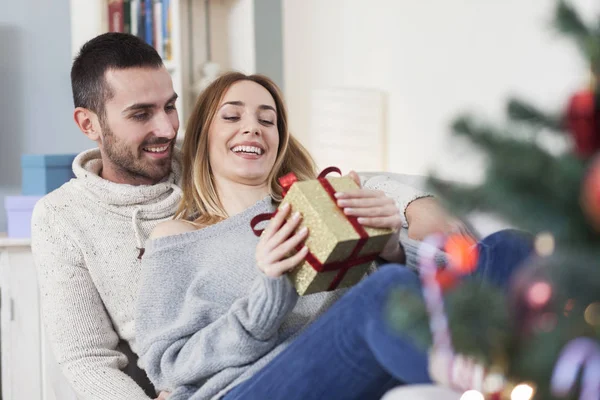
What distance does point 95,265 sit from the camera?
5.26 feet

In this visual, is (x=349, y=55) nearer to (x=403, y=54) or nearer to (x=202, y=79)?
(x=403, y=54)

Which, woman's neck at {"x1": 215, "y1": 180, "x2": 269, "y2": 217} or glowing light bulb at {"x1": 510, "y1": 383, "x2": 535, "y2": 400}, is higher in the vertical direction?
glowing light bulb at {"x1": 510, "y1": 383, "x2": 535, "y2": 400}

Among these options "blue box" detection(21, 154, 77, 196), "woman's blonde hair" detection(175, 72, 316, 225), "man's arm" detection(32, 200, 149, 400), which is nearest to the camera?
"man's arm" detection(32, 200, 149, 400)

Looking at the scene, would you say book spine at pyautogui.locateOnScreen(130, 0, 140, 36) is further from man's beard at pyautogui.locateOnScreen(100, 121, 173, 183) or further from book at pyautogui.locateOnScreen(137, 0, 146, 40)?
man's beard at pyautogui.locateOnScreen(100, 121, 173, 183)

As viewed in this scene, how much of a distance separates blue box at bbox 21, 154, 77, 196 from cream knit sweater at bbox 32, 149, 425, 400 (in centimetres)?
50

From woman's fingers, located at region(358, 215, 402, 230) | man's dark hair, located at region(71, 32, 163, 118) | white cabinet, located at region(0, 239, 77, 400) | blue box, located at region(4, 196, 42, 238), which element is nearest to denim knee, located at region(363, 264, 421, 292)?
woman's fingers, located at region(358, 215, 402, 230)

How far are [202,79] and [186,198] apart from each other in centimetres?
154

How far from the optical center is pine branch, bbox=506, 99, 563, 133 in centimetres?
53

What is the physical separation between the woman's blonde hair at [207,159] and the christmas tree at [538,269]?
3.45 feet

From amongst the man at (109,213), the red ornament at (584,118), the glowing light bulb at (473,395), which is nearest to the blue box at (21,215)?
the man at (109,213)

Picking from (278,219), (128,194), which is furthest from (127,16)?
(278,219)

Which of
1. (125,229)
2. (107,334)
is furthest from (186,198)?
(107,334)

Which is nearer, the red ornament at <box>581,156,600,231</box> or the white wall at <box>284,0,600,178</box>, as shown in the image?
the red ornament at <box>581,156,600,231</box>

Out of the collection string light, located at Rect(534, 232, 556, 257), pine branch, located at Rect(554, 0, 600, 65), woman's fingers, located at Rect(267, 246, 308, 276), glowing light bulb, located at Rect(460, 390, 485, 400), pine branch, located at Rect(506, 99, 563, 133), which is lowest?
woman's fingers, located at Rect(267, 246, 308, 276)
